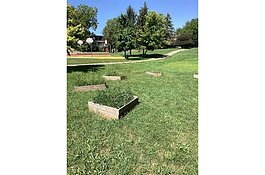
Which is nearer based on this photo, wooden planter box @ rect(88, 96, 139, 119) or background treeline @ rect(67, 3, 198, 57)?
background treeline @ rect(67, 3, 198, 57)

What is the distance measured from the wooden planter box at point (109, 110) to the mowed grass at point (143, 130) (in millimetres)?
61

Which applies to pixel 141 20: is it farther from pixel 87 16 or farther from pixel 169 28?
pixel 87 16

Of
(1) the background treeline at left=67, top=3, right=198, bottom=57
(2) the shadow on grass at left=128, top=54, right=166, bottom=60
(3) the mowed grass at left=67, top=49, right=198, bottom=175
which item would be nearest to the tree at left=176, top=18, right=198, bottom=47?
(1) the background treeline at left=67, top=3, right=198, bottom=57

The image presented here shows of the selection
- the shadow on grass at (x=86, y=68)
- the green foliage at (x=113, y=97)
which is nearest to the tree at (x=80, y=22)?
the shadow on grass at (x=86, y=68)

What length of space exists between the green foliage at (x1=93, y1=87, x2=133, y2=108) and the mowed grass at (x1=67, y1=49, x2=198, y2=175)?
0.15m

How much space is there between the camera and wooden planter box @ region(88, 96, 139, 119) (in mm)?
2863

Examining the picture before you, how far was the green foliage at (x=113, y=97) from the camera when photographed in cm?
300

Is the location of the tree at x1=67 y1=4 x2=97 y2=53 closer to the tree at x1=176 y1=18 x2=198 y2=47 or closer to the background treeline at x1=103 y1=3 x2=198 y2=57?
the background treeline at x1=103 y1=3 x2=198 y2=57

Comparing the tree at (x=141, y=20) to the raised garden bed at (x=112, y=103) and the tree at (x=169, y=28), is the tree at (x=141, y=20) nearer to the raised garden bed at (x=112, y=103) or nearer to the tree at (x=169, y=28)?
the tree at (x=169, y=28)

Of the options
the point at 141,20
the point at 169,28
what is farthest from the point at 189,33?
A: the point at 141,20

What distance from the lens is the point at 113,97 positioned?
3.08 meters
